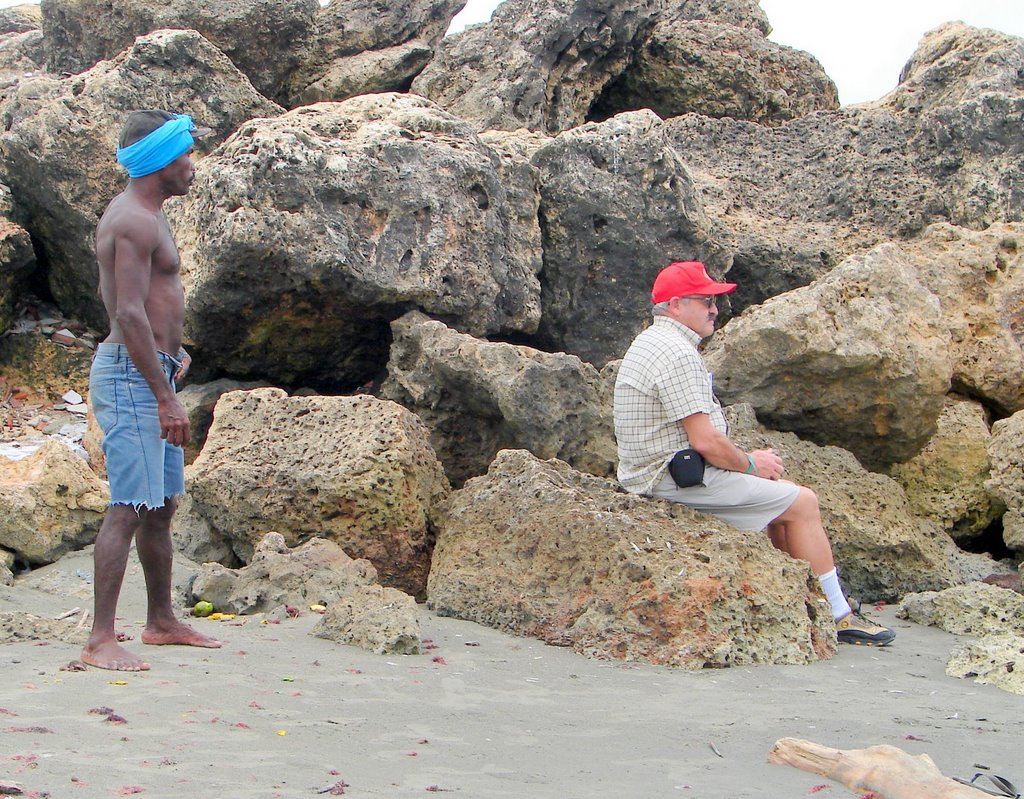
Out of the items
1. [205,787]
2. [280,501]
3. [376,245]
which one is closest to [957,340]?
[376,245]

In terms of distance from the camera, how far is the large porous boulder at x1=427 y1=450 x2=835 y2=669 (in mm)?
4887

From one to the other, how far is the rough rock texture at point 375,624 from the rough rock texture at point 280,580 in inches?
15.7

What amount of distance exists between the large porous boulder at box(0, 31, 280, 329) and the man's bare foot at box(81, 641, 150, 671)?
16.9 feet

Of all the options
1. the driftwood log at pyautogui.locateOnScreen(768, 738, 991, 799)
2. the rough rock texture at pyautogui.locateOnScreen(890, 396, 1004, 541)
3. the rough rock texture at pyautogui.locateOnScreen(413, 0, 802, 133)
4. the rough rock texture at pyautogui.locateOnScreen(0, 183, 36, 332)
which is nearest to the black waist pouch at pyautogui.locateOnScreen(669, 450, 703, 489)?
the driftwood log at pyautogui.locateOnScreen(768, 738, 991, 799)

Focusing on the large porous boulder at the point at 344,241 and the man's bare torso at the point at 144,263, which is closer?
the man's bare torso at the point at 144,263

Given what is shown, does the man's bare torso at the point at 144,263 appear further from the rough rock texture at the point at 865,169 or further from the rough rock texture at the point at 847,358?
the rough rock texture at the point at 865,169

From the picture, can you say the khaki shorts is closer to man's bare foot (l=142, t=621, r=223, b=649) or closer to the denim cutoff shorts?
man's bare foot (l=142, t=621, r=223, b=649)

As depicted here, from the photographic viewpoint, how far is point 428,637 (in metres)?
5.02

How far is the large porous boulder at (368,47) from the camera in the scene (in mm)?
11625

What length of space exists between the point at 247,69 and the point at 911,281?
6591mm

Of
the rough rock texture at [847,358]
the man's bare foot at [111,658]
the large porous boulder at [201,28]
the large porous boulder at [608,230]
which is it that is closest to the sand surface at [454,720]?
the man's bare foot at [111,658]

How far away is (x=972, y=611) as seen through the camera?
5.65 metres

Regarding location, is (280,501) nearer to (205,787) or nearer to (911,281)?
(205,787)

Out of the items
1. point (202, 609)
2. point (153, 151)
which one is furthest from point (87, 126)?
point (202, 609)
